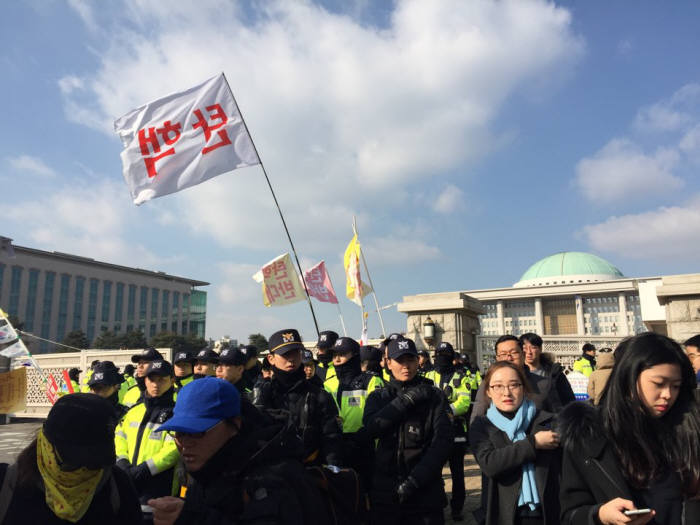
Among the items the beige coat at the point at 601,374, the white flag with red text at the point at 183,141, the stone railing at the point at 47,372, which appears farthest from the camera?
the stone railing at the point at 47,372

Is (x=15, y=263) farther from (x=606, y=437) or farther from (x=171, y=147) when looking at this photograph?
(x=606, y=437)

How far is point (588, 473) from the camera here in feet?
6.29

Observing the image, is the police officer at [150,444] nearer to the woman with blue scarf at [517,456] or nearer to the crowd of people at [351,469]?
the crowd of people at [351,469]

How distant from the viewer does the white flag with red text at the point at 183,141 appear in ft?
23.3

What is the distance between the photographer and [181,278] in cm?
9825

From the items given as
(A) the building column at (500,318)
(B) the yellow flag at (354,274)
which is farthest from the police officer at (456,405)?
(A) the building column at (500,318)

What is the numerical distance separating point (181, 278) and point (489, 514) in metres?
101

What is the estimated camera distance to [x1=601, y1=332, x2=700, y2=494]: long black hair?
183 centimetres

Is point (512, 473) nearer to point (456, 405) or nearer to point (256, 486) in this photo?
point (256, 486)

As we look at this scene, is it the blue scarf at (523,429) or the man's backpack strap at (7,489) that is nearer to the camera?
the man's backpack strap at (7,489)

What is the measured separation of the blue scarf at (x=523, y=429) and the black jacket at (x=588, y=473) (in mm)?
646

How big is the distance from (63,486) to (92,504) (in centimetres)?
13

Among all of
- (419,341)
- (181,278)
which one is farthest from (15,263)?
(419,341)

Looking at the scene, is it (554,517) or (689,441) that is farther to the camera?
(554,517)
